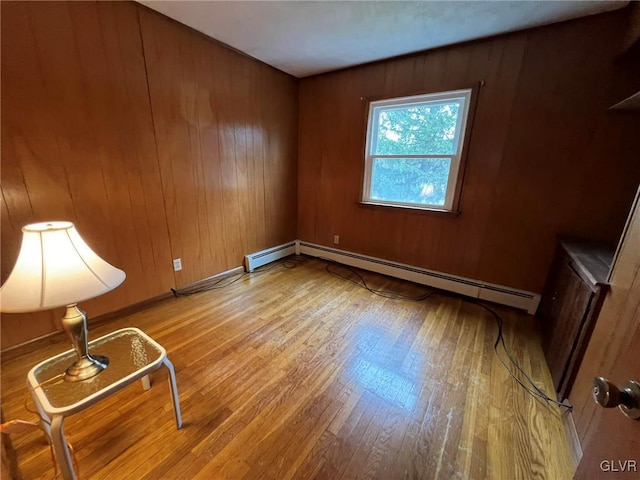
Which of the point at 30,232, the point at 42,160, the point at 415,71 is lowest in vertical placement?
the point at 30,232

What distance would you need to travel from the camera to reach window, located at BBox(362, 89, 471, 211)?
8.14ft

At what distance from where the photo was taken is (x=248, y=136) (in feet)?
9.38

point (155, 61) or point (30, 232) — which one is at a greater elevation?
point (155, 61)

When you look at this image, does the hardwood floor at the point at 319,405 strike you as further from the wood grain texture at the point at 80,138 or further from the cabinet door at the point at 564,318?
the wood grain texture at the point at 80,138

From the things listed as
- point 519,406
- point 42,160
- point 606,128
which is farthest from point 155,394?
point 606,128

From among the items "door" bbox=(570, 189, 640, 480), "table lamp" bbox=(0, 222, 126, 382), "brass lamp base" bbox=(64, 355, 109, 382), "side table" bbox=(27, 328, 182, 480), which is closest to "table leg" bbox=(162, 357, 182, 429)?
"side table" bbox=(27, 328, 182, 480)

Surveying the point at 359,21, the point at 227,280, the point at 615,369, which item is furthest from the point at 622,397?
the point at 227,280

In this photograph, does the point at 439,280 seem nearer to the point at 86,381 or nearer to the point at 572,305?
the point at 572,305

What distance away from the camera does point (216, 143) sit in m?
2.57

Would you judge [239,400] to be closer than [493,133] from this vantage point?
Yes

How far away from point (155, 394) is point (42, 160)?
5.31ft

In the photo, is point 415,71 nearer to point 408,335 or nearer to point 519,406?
point 408,335

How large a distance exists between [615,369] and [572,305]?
94 centimetres

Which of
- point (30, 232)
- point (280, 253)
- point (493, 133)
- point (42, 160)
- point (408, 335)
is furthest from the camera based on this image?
point (280, 253)
